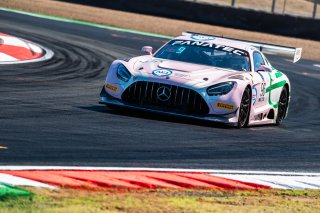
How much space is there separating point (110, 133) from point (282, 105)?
4890 millimetres

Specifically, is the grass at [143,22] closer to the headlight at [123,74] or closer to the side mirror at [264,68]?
the side mirror at [264,68]

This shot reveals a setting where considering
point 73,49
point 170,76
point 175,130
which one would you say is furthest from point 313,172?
point 73,49

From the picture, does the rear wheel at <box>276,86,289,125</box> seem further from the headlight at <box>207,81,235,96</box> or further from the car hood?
the headlight at <box>207,81,235,96</box>

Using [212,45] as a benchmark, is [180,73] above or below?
below

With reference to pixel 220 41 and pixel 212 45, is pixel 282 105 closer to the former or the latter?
pixel 220 41

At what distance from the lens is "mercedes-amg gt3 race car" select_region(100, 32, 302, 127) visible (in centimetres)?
1237

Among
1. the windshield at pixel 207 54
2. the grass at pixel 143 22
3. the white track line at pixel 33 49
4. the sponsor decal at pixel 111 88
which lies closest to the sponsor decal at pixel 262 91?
the windshield at pixel 207 54

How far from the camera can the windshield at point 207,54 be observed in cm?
1355

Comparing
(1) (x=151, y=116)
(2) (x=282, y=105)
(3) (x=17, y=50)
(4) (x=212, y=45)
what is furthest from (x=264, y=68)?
(3) (x=17, y=50)

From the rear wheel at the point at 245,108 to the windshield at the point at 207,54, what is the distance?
68 centimetres

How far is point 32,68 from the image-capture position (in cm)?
1719

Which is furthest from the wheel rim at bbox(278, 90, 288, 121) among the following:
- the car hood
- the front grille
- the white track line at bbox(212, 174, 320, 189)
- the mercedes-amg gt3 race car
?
the white track line at bbox(212, 174, 320, 189)

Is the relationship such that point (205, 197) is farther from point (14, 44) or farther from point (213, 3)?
point (213, 3)

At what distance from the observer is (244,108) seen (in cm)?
1293
